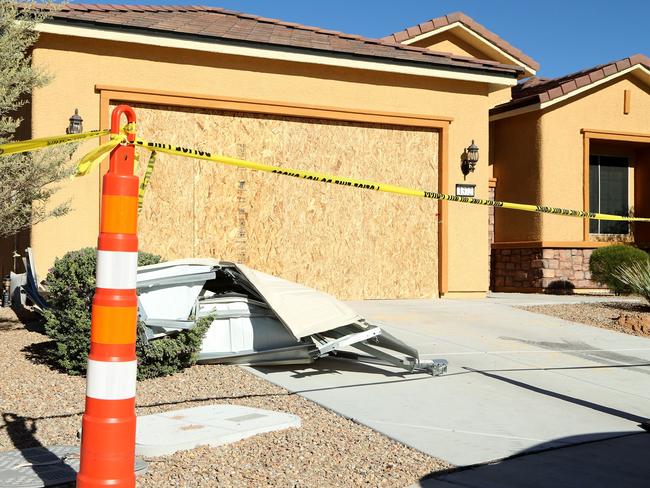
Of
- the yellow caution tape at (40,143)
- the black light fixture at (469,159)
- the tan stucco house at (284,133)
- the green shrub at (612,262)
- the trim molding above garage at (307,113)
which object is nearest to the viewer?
the yellow caution tape at (40,143)

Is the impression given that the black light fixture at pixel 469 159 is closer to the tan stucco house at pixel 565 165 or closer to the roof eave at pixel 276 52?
the roof eave at pixel 276 52

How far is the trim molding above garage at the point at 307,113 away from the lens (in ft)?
39.1

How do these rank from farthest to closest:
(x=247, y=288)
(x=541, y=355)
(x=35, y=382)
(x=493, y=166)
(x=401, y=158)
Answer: (x=493, y=166)
(x=401, y=158)
(x=541, y=355)
(x=247, y=288)
(x=35, y=382)

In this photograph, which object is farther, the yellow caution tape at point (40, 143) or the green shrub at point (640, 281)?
the green shrub at point (640, 281)

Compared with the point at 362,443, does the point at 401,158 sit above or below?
above

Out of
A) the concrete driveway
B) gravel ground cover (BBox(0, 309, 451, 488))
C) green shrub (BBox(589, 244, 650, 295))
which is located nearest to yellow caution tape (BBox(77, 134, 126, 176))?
gravel ground cover (BBox(0, 309, 451, 488))

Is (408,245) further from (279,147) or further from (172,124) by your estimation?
(172,124)

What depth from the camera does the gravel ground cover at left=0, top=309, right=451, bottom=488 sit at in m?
4.46

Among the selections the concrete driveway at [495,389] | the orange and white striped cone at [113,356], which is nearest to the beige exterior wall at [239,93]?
the concrete driveway at [495,389]

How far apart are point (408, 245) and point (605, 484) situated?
30.9 feet

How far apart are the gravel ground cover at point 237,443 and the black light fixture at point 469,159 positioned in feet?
25.4

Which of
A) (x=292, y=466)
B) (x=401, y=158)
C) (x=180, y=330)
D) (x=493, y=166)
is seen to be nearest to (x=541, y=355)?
(x=180, y=330)

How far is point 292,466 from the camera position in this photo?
183 inches

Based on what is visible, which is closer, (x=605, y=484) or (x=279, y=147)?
(x=605, y=484)
